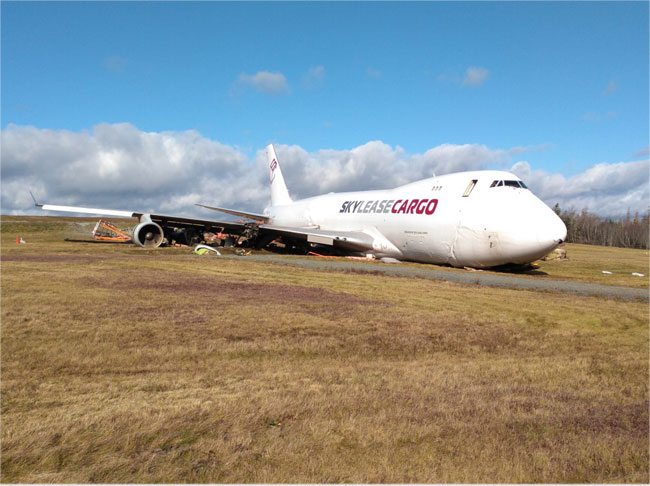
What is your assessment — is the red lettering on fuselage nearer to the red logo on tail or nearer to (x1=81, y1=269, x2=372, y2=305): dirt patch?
(x1=81, y1=269, x2=372, y2=305): dirt patch

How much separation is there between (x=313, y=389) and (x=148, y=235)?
2482 cm

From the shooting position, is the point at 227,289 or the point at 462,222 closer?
the point at 227,289

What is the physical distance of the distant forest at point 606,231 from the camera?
3854 inches

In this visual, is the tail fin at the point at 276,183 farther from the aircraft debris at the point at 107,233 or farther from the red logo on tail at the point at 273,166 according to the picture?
the aircraft debris at the point at 107,233

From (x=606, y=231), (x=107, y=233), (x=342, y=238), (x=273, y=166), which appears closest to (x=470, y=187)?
(x=342, y=238)

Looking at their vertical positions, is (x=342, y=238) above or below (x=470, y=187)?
below

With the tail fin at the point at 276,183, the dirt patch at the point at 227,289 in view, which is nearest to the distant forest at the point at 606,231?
the tail fin at the point at 276,183

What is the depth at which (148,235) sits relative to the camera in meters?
27.1

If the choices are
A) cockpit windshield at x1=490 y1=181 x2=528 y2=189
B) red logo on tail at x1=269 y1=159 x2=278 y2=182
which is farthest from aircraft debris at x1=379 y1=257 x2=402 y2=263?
red logo on tail at x1=269 y1=159 x2=278 y2=182

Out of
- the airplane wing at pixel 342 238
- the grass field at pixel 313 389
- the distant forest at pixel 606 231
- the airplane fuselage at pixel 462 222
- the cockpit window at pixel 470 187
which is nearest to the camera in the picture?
the grass field at pixel 313 389

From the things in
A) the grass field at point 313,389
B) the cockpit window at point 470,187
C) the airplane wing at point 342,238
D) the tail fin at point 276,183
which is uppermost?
the tail fin at point 276,183

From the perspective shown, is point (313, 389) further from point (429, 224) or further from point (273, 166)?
point (273, 166)

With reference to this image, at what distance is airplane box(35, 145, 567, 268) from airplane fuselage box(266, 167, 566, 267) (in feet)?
0.11

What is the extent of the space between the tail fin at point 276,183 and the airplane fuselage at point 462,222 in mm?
15840
